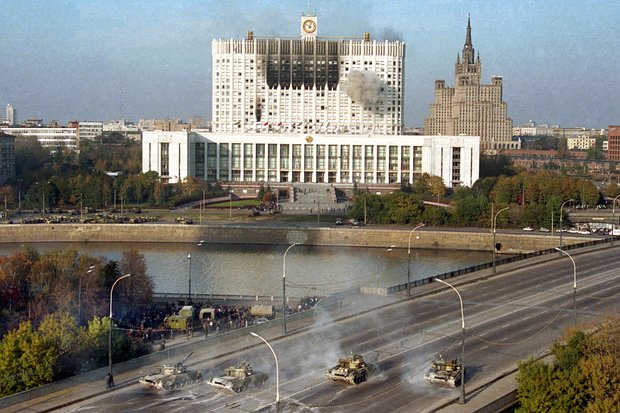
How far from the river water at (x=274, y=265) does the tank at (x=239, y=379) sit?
616 inches

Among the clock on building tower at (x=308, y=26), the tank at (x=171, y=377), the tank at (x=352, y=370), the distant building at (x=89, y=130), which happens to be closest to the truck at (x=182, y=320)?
the tank at (x=171, y=377)

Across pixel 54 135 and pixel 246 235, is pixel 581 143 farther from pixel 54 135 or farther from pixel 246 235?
pixel 246 235

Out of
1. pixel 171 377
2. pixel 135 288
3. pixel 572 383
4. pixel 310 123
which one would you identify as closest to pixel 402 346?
pixel 572 383

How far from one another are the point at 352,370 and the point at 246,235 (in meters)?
36.8

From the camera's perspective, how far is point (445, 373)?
71.6 ft

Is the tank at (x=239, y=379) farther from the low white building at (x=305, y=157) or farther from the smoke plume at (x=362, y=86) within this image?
the smoke plume at (x=362, y=86)

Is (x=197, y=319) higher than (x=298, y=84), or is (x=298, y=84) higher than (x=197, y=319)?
(x=298, y=84)

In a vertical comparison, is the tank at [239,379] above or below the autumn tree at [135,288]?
below

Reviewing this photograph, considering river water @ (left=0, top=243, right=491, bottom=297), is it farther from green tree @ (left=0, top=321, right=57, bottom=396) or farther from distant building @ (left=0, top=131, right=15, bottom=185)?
distant building @ (left=0, top=131, right=15, bottom=185)

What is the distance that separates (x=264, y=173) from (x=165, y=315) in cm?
5317

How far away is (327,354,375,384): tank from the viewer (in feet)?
70.4

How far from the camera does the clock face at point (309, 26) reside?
284 feet

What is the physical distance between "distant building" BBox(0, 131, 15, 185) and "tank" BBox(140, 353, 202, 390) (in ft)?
229

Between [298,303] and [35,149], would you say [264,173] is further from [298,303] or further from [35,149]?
[298,303]
